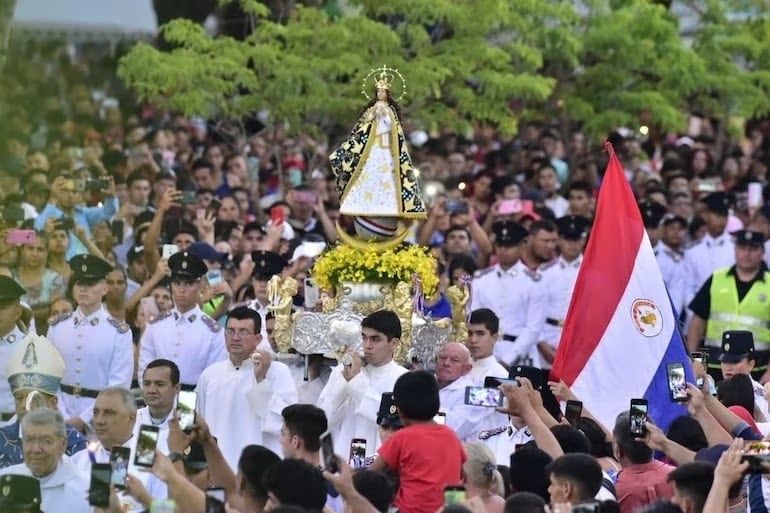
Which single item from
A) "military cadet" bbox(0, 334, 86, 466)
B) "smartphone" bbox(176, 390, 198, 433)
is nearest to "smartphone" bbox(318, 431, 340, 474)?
"smartphone" bbox(176, 390, 198, 433)

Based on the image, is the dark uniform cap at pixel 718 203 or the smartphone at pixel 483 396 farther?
the dark uniform cap at pixel 718 203

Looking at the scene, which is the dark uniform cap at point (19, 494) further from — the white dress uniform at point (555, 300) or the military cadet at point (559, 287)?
the white dress uniform at point (555, 300)

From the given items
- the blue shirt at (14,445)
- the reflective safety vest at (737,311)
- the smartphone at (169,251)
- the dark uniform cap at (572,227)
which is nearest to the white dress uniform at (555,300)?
the dark uniform cap at (572,227)

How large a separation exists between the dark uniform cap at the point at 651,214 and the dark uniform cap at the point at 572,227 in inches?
59.7

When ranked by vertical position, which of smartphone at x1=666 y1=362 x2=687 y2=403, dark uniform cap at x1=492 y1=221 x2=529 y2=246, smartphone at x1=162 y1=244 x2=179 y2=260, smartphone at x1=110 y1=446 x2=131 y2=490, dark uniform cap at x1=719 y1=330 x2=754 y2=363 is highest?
dark uniform cap at x1=492 y1=221 x2=529 y2=246

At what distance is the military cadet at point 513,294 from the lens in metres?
19.2

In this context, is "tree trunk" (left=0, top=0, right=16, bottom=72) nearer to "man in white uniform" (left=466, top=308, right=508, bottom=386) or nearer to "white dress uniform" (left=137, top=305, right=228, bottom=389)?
"white dress uniform" (left=137, top=305, right=228, bottom=389)

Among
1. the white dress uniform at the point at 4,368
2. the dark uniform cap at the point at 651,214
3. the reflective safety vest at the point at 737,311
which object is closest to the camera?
the white dress uniform at the point at 4,368

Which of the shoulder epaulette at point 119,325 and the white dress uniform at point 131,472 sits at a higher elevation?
the shoulder epaulette at point 119,325

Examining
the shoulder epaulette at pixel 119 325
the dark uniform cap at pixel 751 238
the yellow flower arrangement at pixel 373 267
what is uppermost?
the dark uniform cap at pixel 751 238

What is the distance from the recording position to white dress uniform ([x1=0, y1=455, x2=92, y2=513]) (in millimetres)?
11898

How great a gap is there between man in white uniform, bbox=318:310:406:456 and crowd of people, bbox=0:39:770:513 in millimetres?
16

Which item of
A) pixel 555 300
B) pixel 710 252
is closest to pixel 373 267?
pixel 555 300

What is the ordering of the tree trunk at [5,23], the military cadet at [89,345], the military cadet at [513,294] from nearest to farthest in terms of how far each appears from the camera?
the military cadet at [89,345]
the tree trunk at [5,23]
the military cadet at [513,294]
